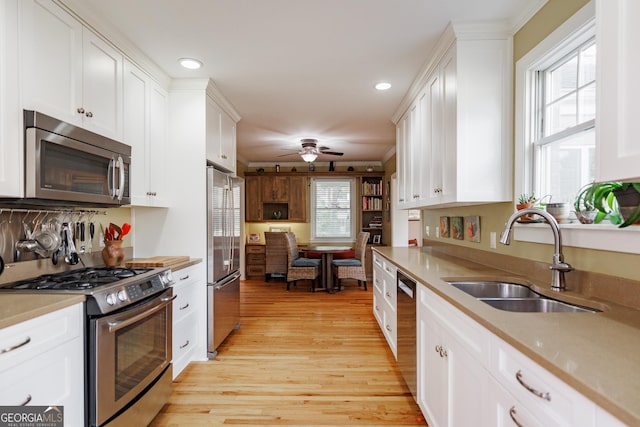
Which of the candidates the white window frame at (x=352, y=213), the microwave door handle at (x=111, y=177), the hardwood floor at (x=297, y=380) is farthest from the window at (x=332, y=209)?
the microwave door handle at (x=111, y=177)

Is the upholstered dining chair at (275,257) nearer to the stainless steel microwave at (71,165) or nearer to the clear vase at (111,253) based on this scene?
the clear vase at (111,253)

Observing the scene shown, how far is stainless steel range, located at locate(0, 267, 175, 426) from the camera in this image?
1544 millimetres

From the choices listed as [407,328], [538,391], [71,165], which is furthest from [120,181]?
[538,391]

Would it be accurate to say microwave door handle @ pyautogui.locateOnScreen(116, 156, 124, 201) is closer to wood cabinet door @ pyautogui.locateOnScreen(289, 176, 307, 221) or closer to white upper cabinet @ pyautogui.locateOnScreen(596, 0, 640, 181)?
white upper cabinet @ pyautogui.locateOnScreen(596, 0, 640, 181)

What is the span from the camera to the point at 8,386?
1.16 meters

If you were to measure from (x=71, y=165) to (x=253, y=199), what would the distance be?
4998 millimetres

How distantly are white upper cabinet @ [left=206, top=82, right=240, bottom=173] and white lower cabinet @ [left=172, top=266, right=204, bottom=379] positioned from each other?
1122 mm

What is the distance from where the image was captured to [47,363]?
1325 mm

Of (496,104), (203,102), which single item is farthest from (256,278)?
(496,104)

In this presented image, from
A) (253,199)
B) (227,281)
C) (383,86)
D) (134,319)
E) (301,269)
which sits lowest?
(301,269)

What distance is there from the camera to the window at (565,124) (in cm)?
165

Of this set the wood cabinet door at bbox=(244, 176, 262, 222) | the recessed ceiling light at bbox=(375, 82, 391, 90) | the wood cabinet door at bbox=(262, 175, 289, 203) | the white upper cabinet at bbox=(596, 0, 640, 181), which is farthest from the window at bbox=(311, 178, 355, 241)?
the white upper cabinet at bbox=(596, 0, 640, 181)

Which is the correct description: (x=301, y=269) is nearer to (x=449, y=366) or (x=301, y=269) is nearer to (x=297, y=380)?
(x=297, y=380)

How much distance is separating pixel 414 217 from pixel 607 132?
6.49 metres
